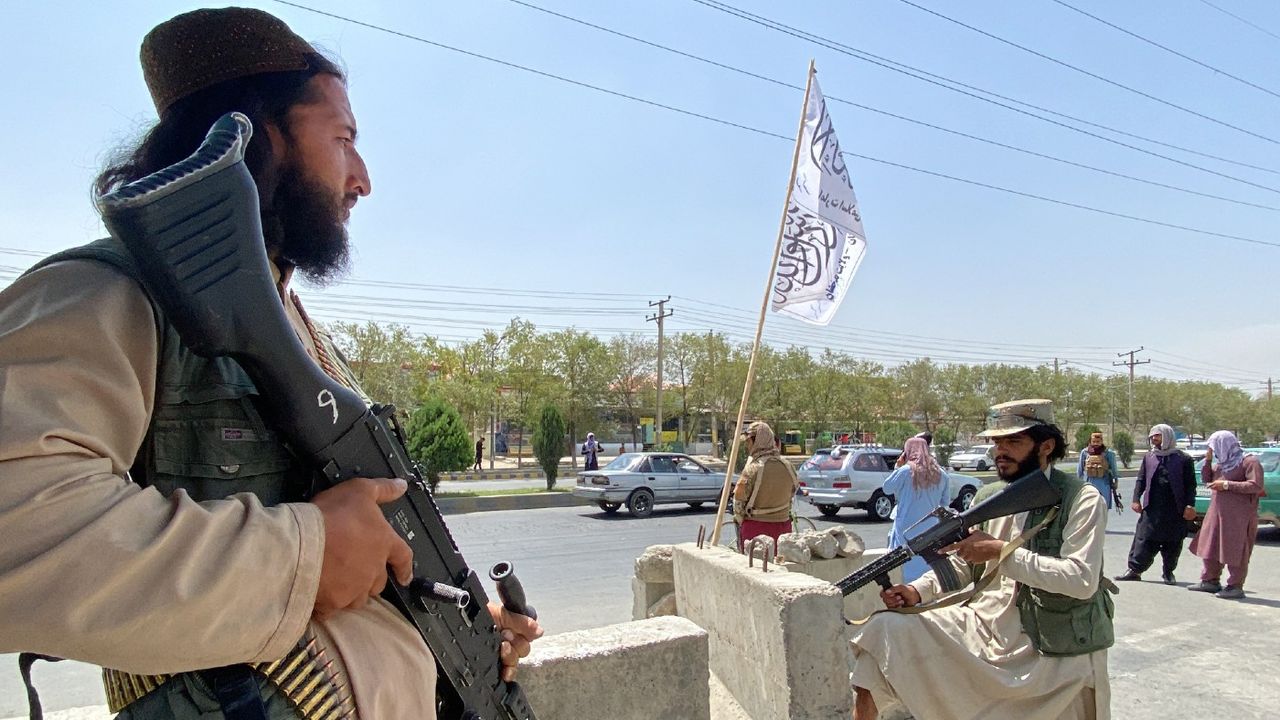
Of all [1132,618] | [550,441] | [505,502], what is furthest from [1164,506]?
[550,441]

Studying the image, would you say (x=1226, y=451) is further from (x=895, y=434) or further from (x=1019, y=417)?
(x=895, y=434)

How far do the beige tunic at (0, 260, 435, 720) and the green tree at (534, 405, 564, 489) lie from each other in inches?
710

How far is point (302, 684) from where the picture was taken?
983mm

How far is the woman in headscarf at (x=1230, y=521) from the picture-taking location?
7262 mm

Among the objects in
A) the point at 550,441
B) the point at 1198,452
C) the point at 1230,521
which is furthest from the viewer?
the point at 1198,452

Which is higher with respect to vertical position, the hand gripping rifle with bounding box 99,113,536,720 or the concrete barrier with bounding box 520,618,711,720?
the hand gripping rifle with bounding box 99,113,536,720

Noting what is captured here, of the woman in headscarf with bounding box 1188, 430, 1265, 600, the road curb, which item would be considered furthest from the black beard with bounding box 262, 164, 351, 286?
the road curb

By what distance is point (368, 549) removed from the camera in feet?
3.28

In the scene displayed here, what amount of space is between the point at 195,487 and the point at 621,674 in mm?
1869

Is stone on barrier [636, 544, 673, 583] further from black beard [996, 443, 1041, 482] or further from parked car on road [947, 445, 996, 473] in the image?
parked car on road [947, 445, 996, 473]

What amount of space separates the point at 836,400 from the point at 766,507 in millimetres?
36269

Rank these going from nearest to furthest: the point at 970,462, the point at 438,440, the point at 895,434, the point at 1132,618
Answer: the point at 1132,618, the point at 438,440, the point at 895,434, the point at 970,462

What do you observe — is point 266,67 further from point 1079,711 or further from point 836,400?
point 836,400

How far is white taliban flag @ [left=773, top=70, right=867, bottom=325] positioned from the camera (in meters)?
4.77
